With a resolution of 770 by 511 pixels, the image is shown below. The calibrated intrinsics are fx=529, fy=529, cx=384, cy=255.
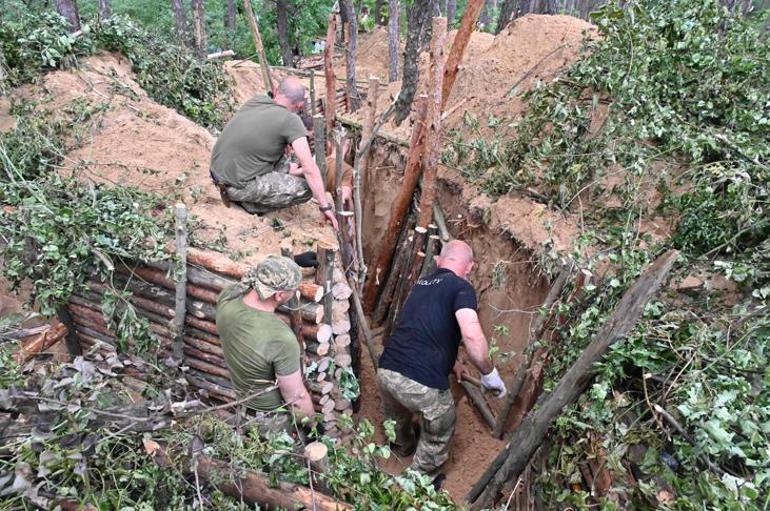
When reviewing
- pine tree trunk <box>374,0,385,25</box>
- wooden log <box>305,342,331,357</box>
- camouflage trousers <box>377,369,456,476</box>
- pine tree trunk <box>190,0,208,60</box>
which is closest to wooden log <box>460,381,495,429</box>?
camouflage trousers <box>377,369,456,476</box>

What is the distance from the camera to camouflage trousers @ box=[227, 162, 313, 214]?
542 cm

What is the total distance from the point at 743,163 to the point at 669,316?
1.81 meters

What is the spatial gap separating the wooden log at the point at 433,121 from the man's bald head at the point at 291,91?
1261mm

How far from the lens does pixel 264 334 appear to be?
350 cm

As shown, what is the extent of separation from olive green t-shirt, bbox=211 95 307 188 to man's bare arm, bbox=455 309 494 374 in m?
2.36

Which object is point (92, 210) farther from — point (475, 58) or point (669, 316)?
point (475, 58)

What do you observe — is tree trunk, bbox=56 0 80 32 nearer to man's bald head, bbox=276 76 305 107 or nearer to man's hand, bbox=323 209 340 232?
man's bald head, bbox=276 76 305 107

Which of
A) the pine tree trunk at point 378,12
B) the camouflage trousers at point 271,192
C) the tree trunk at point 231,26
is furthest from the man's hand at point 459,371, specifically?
the pine tree trunk at point 378,12

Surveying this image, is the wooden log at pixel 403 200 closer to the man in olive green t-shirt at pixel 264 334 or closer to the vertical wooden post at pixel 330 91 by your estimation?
the vertical wooden post at pixel 330 91

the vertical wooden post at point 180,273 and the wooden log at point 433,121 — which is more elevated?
the wooden log at point 433,121

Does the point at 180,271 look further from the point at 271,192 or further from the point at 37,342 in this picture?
the point at 271,192

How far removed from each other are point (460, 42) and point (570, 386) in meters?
3.62

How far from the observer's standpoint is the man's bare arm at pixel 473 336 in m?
4.12

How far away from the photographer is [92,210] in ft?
14.8
